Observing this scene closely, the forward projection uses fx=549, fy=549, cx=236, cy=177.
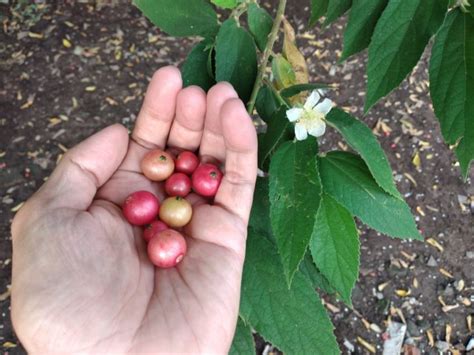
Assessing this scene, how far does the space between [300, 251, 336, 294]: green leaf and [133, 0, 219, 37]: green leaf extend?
67 centimetres

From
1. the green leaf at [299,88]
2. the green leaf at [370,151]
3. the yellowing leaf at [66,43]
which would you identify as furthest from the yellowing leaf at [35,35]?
the green leaf at [370,151]

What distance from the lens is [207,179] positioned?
4.72 ft

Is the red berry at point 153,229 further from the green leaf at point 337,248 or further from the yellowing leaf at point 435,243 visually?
the yellowing leaf at point 435,243

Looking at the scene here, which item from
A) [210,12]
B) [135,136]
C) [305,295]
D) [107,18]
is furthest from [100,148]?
[107,18]

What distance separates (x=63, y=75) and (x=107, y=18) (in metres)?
0.54

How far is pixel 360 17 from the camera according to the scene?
125 cm

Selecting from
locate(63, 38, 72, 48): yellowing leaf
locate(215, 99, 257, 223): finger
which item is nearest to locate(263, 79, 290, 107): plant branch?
locate(215, 99, 257, 223): finger

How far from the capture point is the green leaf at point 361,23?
48.3 inches

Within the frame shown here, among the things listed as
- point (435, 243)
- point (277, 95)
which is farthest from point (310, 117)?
point (435, 243)

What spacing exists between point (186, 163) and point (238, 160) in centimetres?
23

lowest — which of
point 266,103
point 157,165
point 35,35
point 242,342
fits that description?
point 35,35

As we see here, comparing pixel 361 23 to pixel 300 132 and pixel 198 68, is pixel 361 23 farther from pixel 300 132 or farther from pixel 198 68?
pixel 198 68

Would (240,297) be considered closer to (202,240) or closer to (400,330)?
(202,240)

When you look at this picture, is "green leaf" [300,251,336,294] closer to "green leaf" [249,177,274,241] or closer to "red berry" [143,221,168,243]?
"green leaf" [249,177,274,241]
